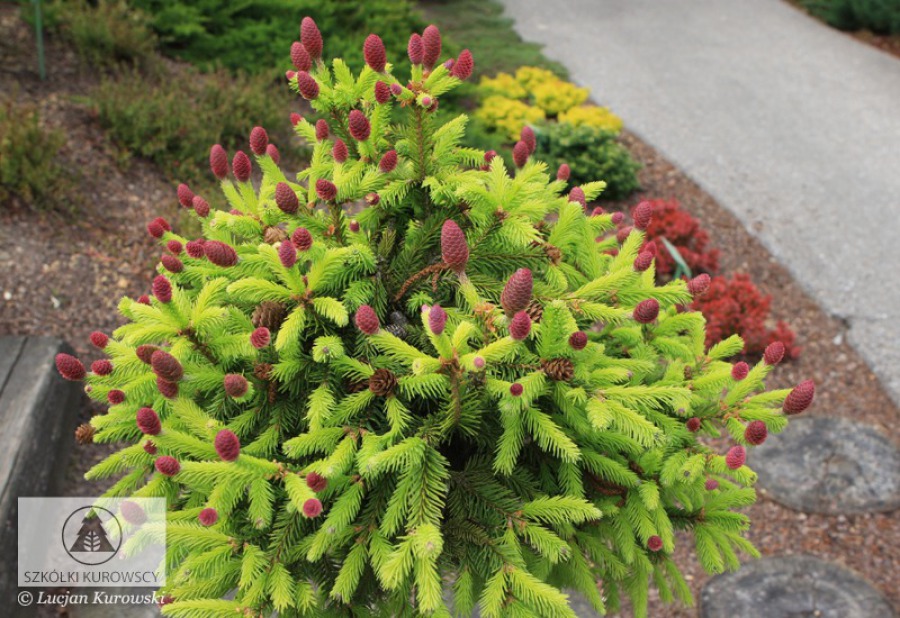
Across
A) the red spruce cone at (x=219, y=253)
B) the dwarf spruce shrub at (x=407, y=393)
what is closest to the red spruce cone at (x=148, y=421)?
the dwarf spruce shrub at (x=407, y=393)

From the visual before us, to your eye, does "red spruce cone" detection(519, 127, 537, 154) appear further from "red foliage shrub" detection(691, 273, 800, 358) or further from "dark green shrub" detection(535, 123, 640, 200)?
"dark green shrub" detection(535, 123, 640, 200)

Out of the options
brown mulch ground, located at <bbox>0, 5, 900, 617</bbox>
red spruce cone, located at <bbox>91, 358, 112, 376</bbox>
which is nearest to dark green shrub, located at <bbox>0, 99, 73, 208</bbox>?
brown mulch ground, located at <bbox>0, 5, 900, 617</bbox>

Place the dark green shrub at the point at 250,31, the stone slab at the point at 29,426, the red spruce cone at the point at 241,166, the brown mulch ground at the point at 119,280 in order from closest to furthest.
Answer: the red spruce cone at the point at 241,166
the stone slab at the point at 29,426
the brown mulch ground at the point at 119,280
the dark green shrub at the point at 250,31

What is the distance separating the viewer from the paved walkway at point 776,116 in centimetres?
605

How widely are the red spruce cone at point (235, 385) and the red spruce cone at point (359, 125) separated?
70cm

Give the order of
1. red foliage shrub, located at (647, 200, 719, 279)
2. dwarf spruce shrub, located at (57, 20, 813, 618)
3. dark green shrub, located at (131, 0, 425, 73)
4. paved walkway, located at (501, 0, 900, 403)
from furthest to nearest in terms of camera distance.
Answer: dark green shrub, located at (131, 0, 425, 73)
paved walkway, located at (501, 0, 900, 403)
red foliage shrub, located at (647, 200, 719, 279)
dwarf spruce shrub, located at (57, 20, 813, 618)

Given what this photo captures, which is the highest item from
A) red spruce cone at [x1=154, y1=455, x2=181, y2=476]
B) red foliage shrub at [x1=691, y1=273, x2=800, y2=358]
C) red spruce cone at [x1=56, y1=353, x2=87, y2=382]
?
red spruce cone at [x1=154, y1=455, x2=181, y2=476]

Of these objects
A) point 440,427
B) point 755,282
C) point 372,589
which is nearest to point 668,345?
point 440,427

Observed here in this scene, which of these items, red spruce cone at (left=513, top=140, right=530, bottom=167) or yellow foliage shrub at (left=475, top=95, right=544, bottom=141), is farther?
yellow foliage shrub at (left=475, top=95, right=544, bottom=141)

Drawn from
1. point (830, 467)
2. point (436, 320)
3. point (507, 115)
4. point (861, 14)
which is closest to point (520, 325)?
point (436, 320)

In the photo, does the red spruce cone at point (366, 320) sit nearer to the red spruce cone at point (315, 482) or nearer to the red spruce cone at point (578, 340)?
the red spruce cone at point (315, 482)

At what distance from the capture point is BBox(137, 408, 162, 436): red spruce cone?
1.54 meters

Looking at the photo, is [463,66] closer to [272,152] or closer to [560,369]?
[272,152]

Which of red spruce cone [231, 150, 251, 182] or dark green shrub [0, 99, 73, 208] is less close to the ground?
red spruce cone [231, 150, 251, 182]
